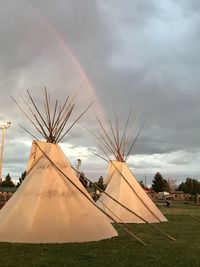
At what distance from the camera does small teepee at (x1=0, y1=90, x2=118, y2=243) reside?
1155 cm

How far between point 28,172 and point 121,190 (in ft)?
25.9

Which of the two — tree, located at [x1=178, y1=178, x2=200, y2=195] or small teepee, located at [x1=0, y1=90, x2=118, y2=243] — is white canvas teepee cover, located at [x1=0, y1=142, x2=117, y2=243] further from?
tree, located at [x1=178, y1=178, x2=200, y2=195]

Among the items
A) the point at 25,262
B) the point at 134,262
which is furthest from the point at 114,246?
the point at 25,262

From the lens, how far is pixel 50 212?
1189cm

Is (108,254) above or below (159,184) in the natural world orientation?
below

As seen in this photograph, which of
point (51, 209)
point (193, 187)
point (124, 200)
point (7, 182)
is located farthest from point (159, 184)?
point (51, 209)

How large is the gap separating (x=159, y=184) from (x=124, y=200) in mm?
74378

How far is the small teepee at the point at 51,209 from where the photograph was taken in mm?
11547

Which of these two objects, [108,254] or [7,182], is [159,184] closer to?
[7,182]

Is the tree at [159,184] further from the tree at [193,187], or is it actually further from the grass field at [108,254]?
the grass field at [108,254]

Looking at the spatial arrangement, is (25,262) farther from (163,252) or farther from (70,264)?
(163,252)

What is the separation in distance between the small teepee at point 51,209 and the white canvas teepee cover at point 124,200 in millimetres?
6249

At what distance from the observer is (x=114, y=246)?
421 inches

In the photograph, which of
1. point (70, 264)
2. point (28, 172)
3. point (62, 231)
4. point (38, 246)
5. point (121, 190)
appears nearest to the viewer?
point (70, 264)
